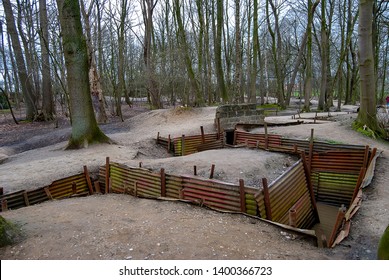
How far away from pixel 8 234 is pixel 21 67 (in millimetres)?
18878

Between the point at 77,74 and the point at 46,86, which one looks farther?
the point at 46,86

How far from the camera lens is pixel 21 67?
1934 cm

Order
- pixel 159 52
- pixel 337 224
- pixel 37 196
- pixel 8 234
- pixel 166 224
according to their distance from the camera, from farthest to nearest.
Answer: pixel 159 52, pixel 37 196, pixel 166 224, pixel 337 224, pixel 8 234

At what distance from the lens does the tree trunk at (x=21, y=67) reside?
62.0 ft

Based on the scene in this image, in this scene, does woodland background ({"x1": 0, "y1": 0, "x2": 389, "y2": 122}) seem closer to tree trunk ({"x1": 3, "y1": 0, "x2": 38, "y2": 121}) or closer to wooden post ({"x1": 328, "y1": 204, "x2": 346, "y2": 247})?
tree trunk ({"x1": 3, "y1": 0, "x2": 38, "y2": 121})

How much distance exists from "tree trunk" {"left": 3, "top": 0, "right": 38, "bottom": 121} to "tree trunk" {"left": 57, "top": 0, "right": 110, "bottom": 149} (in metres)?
10.2

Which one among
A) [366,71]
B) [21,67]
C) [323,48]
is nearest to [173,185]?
[366,71]

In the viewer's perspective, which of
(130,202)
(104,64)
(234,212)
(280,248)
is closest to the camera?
(280,248)

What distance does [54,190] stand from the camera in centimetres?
700

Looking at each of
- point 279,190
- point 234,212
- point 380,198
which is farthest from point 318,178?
point 234,212

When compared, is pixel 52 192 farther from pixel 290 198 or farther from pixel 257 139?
pixel 257 139

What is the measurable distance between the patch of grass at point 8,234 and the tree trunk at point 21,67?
17.3m

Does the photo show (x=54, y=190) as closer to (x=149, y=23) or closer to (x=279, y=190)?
(x=279, y=190)

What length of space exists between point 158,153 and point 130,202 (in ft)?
17.4
